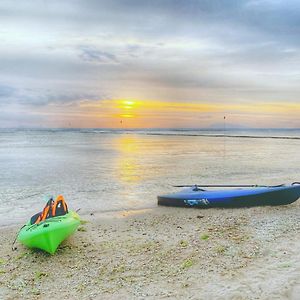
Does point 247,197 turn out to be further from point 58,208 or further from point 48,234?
point 48,234

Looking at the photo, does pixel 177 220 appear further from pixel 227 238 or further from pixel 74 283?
pixel 74 283

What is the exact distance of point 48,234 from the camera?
318 inches

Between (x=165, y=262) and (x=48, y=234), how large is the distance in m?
2.67

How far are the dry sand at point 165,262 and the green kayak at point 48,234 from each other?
0.23 m

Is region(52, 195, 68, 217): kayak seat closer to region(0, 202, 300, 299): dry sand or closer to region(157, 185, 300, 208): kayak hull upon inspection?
region(0, 202, 300, 299): dry sand

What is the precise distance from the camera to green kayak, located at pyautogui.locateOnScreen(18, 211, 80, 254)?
26.4 feet

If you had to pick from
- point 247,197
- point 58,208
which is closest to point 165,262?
point 58,208

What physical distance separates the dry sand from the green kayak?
0.75ft

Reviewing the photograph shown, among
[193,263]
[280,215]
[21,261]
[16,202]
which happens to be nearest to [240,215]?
[280,215]

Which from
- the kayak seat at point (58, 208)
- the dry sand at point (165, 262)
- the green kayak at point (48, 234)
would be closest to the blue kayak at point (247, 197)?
the dry sand at point (165, 262)

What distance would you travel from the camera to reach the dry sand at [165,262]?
21.1 ft

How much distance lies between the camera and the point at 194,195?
1255 centimetres

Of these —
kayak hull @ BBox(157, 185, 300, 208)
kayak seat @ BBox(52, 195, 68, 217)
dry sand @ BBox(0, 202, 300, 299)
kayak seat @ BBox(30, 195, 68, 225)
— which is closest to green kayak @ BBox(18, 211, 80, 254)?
dry sand @ BBox(0, 202, 300, 299)

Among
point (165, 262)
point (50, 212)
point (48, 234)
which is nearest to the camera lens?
point (165, 262)
